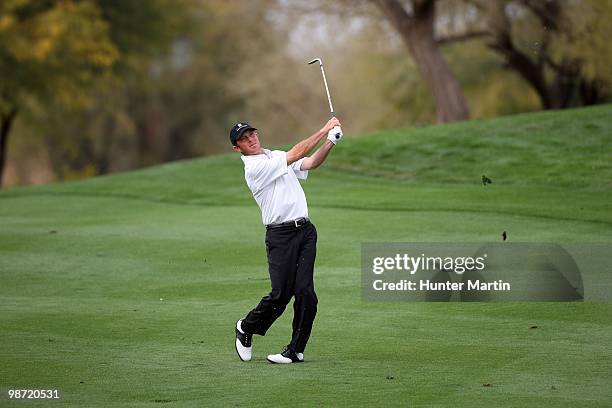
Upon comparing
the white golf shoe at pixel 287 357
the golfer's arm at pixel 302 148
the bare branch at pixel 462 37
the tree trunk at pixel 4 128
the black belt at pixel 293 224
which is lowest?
the tree trunk at pixel 4 128

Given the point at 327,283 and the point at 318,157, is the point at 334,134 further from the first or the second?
the point at 327,283

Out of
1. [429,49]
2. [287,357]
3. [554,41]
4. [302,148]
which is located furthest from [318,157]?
[554,41]

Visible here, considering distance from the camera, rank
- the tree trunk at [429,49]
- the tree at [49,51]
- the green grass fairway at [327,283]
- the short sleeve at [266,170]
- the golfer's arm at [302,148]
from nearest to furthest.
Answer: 1. the green grass fairway at [327,283]
2. the golfer's arm at [302,148]
3. the short sleeve at [266,170]
4. the tree trunk at [429,49]
5. the tree at [49,51]

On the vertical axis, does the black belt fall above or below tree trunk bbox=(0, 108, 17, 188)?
above

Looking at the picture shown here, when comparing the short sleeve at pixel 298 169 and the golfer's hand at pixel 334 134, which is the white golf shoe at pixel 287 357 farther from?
the golfer's hand at pixel 334 134

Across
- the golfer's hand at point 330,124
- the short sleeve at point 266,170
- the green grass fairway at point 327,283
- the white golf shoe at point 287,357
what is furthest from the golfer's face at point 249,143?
the green grass fairway at point 327,283

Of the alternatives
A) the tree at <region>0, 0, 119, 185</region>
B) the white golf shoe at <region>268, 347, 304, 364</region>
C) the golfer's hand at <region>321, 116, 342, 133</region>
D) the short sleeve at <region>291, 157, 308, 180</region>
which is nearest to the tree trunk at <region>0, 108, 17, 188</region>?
the tree at <region>0, 0, 119, 185</region>

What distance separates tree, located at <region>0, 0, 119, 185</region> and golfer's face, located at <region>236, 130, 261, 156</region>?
31.4 meters

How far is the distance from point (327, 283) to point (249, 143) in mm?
4886

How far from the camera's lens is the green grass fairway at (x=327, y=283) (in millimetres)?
9438

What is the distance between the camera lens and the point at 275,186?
33.8 feet

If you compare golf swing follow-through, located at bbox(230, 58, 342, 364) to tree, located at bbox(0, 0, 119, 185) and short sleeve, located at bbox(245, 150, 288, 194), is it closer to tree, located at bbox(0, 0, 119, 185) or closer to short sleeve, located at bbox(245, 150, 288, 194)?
short sleeve, located at bbox(245, 150, 288, 194)

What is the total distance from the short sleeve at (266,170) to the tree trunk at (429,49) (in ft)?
91.6

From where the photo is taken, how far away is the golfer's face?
33.7ft
